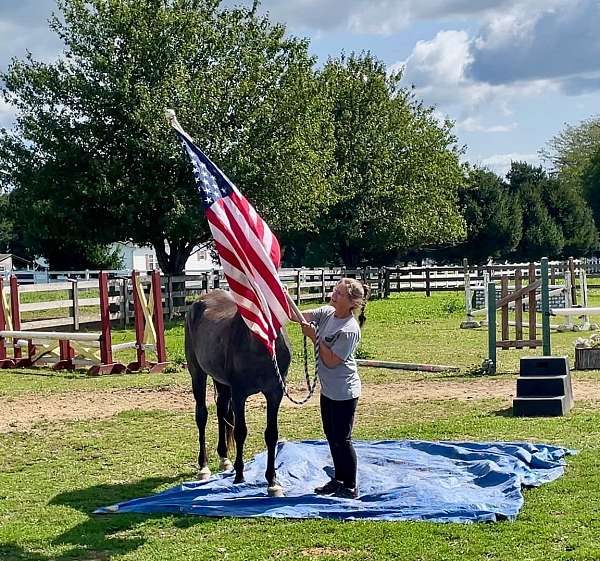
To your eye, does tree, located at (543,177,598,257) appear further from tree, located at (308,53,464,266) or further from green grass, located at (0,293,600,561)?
green grass, located at (0,293,600,561)

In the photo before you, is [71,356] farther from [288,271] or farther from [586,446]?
[288,271]

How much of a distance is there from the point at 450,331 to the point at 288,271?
16758 millimetres

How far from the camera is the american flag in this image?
761cm

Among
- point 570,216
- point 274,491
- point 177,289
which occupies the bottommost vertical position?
point 274,491

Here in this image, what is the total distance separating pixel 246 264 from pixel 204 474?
2.07 metres

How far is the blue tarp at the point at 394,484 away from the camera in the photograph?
7.09 m

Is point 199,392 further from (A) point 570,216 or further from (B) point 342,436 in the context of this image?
(A) point 570,216

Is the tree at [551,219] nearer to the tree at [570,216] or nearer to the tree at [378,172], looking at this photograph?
the tree at [570,216]

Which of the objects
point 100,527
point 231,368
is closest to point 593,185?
point 231,368

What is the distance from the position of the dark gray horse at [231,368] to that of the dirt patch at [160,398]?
3.70 meters

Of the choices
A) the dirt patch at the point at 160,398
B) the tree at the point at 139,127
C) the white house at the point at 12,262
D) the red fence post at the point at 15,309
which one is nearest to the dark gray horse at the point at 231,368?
the dirt patch at the point at 160,398

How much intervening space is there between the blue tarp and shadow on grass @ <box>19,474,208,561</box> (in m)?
0.21

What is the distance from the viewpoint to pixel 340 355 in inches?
295

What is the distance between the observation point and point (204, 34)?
101ft
